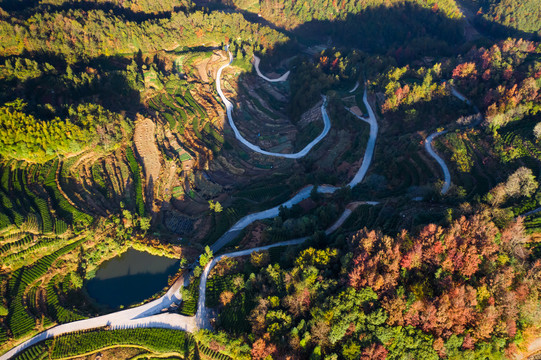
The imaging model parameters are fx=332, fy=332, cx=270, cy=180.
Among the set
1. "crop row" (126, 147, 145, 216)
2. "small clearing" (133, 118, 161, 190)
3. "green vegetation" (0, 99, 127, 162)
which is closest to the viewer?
"green vegetation" (0, 99, 127, 162)

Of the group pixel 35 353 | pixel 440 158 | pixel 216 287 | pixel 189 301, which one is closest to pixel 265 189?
pixel 216 287

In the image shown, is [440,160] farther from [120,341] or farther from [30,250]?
[30,250]

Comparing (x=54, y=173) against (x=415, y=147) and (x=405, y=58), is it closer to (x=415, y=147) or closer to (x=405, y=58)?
(x=415, y=147)

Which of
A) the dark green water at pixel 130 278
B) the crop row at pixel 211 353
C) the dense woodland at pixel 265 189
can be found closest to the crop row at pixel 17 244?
the dense woodland at pixel 265 189

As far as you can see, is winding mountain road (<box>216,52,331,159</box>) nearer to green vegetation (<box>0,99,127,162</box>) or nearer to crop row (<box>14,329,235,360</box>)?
green vegetation (<box>0,99,127,162</box>)

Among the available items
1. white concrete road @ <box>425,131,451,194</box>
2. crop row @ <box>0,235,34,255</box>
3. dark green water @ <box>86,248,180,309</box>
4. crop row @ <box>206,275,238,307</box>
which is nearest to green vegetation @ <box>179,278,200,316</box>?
crop row @ <box>206,275,238,307</box>

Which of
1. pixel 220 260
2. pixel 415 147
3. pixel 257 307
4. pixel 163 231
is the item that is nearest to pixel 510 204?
pixel 415 147

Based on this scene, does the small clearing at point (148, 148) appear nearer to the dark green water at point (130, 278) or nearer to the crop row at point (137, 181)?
the crop row at point (137, 181)
